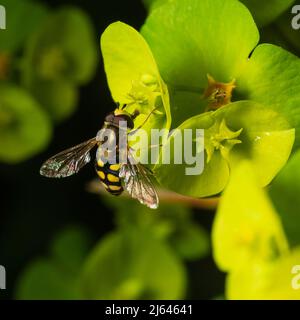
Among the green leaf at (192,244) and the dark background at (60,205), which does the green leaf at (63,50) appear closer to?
the dark background at (60,205)

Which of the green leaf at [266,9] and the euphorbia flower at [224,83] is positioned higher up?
the green leaf at [266,9]

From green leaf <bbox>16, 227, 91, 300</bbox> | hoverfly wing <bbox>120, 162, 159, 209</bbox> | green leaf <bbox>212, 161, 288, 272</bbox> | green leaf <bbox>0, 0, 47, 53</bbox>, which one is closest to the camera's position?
green leaf <bbox>212, 161, 288, 272</bbox>

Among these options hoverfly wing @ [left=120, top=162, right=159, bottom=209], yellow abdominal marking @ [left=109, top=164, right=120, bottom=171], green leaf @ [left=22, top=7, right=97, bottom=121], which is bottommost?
hoverfly wing @ [left=120, top=162, right=159, bottom=209]

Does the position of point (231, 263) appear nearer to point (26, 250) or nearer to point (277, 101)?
point (277, 101)

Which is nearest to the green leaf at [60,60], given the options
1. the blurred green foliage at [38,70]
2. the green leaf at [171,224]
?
the blurred green foliage at [38,70]

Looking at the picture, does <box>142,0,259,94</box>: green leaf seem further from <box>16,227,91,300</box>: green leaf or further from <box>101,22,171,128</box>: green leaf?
<box>16,227,91,300</box>: green leaf

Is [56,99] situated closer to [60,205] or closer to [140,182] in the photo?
[60,205]

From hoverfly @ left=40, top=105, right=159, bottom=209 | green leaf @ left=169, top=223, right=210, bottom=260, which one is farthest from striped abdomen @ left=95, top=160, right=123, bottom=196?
green leaf @ left=169, top=223, right=210, bottom=260
